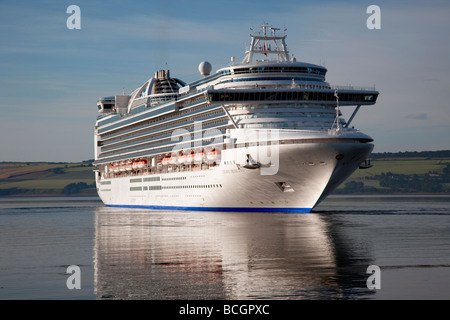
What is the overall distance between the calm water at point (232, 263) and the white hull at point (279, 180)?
1186cm

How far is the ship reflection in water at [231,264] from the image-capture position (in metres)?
20.2

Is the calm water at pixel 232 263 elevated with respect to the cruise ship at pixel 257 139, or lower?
lower

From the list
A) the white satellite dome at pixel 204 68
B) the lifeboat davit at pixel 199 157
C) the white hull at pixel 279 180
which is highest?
the white satellite dome at pixel 204 68

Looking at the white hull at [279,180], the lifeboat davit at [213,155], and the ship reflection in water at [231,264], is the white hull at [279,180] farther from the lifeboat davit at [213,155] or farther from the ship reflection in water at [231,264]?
the ship reflection in water at [231,264]

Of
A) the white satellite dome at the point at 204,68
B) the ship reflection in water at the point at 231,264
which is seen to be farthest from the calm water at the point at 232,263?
the white satellite dome at the point at 204,68

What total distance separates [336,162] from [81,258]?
104ft

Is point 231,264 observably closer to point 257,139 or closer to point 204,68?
point 257,139

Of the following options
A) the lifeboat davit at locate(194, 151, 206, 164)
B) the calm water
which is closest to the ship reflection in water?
the calm water

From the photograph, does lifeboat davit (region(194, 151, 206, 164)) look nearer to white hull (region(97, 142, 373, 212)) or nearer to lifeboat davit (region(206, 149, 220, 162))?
white hull (region(97, 142, 373, 212))

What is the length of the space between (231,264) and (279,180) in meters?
33.0

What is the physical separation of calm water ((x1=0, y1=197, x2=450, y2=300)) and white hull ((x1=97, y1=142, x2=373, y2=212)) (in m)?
11.9
